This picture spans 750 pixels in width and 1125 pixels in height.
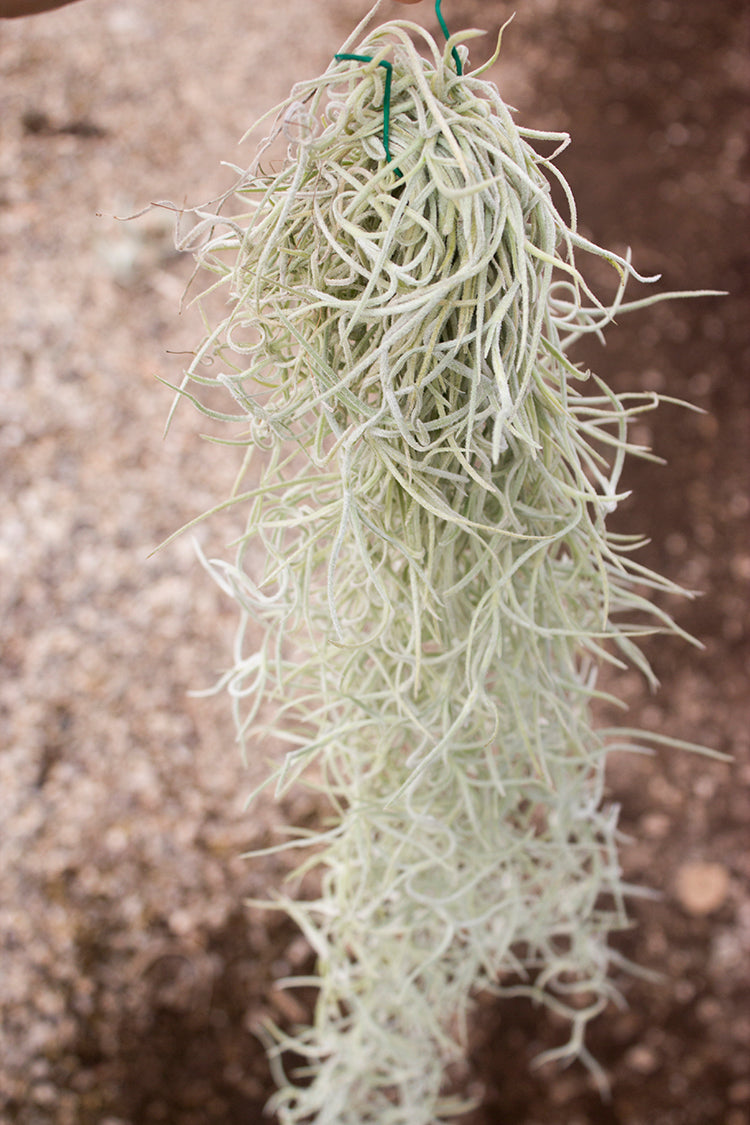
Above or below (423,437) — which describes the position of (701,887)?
below

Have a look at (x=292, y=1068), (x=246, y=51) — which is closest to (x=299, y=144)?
(x=292, y=1068)

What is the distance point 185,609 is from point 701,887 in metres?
0.98

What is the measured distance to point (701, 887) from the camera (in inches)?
56.0

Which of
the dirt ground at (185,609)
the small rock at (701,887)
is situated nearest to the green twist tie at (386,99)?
the dirt ground at (185,609)

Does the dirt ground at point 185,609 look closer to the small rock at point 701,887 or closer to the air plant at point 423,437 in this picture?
the small rock at point 701,887

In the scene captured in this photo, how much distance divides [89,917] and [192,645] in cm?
46

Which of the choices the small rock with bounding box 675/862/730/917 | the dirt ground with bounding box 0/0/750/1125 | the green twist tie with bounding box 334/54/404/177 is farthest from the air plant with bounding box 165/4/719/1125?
the small rock with bounding box 675/862/730/917

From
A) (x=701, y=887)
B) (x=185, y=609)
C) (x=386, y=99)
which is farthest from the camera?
(x=185, y=609)

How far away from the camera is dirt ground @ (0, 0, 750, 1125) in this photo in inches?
49.3

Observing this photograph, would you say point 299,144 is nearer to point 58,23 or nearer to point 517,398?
point 517,398

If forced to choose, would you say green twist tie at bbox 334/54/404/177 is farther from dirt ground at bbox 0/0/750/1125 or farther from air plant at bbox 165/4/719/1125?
dirt ground at bbox 0/0/750/1125

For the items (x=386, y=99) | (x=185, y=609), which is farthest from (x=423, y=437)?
(x=185, y=609)

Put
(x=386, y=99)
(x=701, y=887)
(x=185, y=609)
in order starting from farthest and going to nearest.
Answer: (x=185, y=609)
(x=701, y=887)
(x=386, y=99)

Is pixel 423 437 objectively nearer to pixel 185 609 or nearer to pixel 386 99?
pixel 386 99
